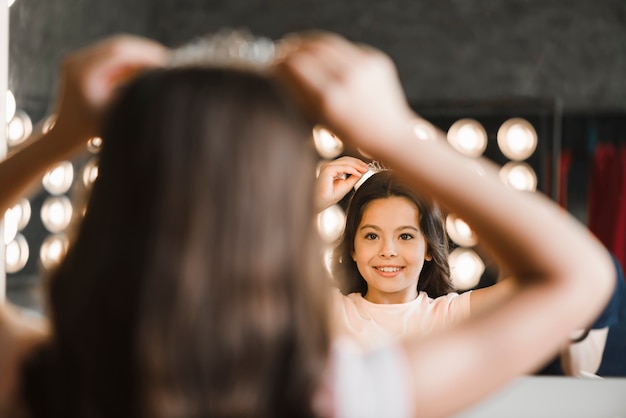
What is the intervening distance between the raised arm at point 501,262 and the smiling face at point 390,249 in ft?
1.25

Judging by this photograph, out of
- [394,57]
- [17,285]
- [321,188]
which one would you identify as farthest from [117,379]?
[394,57]

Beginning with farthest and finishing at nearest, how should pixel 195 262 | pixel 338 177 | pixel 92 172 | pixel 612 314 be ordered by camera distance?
pixel 612 314
pixel 338 177
pixel 92 172
pixel 195 262

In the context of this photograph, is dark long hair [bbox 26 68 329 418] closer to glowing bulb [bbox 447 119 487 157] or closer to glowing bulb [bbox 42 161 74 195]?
glowing bulb [bbox 42 161 74 195]

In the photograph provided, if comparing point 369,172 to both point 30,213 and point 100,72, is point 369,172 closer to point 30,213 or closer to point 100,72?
point 100,72

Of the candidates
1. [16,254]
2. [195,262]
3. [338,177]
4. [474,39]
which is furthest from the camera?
[474,39]

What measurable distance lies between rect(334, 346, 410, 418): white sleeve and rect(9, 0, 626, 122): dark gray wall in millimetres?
1102

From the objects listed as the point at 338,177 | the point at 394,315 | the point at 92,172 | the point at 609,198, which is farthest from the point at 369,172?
the point at 609,198

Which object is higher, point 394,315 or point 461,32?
point 461,32

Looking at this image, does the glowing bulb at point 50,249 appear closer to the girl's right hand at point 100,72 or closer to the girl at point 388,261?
the girl at point 388,261

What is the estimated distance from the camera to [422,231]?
617mm

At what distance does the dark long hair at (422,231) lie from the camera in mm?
604

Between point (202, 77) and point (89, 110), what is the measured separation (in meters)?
0.04

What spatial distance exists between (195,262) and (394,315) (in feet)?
1.41

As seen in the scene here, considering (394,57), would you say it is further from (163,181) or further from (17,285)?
(163,181)
